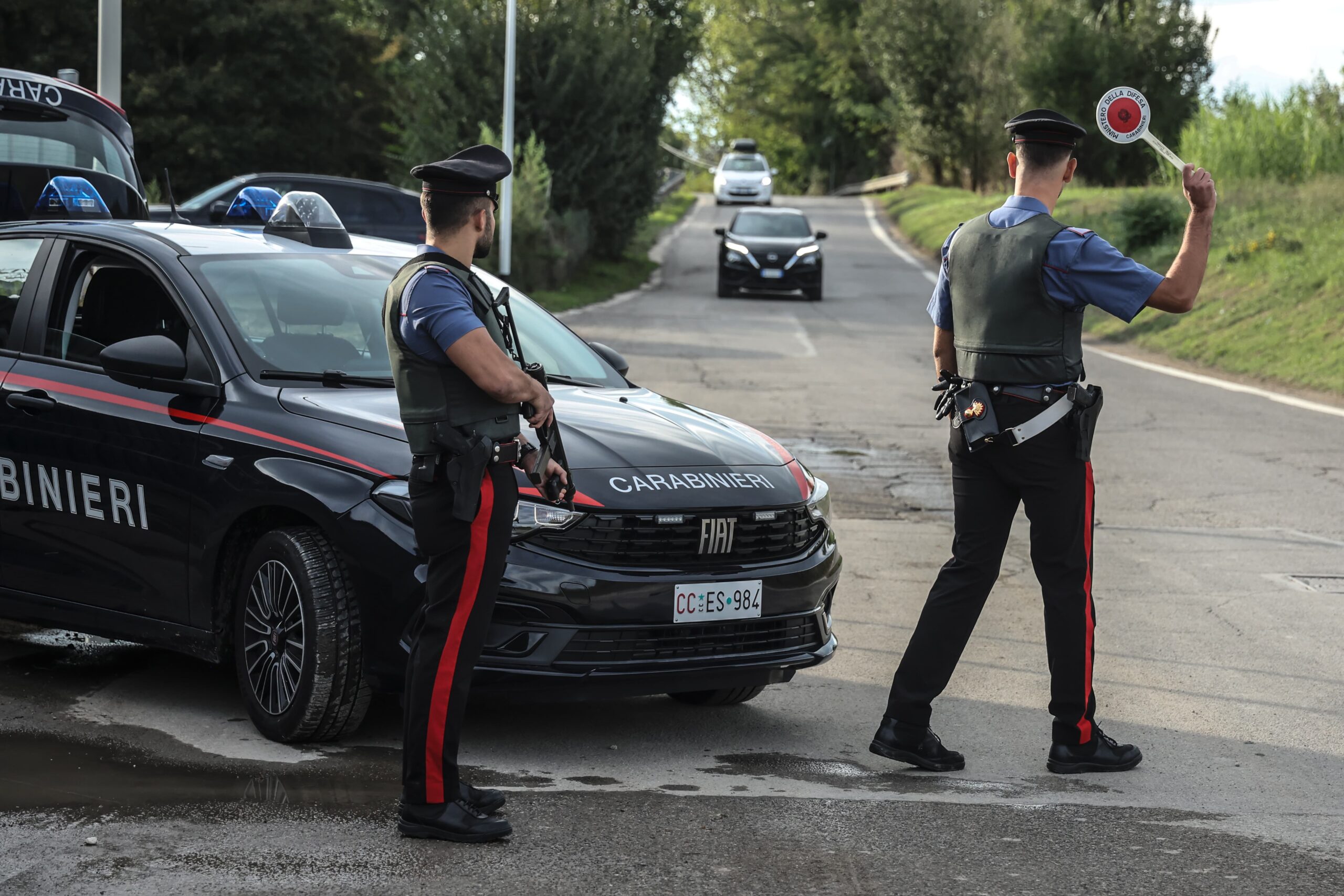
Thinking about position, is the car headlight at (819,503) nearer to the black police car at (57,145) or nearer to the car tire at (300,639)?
the car tire at (300,639)

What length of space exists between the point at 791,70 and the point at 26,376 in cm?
7084

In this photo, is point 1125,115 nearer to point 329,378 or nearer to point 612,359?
point 612,359

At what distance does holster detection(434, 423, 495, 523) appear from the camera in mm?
4152

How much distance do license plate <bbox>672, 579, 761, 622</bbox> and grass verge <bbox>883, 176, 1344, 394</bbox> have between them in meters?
11.5

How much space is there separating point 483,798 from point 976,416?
1871 millimetres

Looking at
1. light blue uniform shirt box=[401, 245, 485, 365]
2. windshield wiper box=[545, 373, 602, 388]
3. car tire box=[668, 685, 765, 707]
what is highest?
light blue uniform shirt box=[401, 245, 485, 365]

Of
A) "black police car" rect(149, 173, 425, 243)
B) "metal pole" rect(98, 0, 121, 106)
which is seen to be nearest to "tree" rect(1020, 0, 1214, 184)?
"black police car" rect(149, 173, 425, 243)

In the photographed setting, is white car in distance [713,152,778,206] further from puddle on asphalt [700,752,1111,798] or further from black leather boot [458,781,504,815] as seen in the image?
black leather boot [458,781,504,815]

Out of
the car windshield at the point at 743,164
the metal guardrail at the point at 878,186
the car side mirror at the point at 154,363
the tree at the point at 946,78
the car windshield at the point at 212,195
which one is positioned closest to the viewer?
the car side mirror at the point at 154,363

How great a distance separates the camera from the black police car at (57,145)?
9.51m

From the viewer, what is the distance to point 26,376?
5906mm

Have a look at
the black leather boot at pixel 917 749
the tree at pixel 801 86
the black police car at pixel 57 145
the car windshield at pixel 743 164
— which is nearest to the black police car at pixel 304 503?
the black leather boot at pixel 917 749

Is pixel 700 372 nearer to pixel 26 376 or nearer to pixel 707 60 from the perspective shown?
pixel 26 376

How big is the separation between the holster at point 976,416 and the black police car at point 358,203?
15.5m
